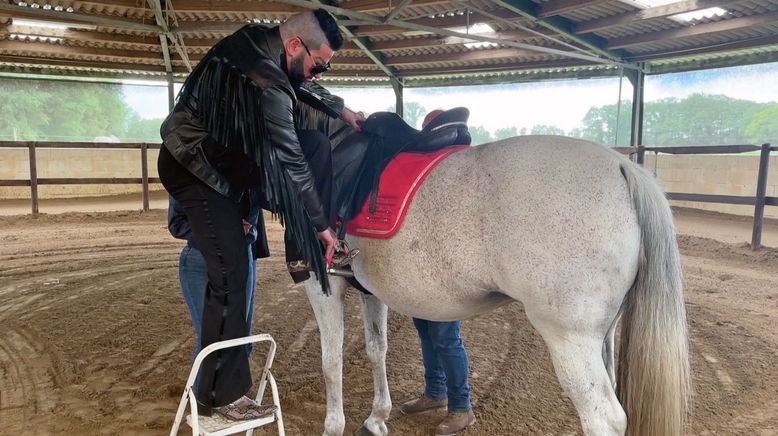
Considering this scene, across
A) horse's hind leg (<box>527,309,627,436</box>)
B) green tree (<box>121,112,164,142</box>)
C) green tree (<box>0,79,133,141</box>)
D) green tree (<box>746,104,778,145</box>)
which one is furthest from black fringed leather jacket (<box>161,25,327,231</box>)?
green tree (<box>0,79,133,141</box>)

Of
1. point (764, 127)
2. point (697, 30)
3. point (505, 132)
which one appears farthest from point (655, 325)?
point (505, 132)

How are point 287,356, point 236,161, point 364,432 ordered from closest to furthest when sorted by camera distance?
point 236,161, point 364,432, point 287,356

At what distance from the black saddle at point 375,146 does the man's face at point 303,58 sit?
39cm

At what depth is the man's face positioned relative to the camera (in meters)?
1.83

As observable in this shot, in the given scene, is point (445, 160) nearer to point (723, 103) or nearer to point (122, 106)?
point (723, 103)

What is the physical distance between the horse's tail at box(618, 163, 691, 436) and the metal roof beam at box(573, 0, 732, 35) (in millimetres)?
7172

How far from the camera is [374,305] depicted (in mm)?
2559

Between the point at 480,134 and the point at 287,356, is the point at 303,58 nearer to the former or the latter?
the point at 287,356

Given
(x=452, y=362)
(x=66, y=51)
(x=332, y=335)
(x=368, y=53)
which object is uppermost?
(x=368, y=53)

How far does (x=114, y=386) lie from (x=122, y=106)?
504 inches

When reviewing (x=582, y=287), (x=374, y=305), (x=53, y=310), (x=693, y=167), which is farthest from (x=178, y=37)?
(x=693, y=167)

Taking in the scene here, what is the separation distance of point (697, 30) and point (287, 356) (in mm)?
8813

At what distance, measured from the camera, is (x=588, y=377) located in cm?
163

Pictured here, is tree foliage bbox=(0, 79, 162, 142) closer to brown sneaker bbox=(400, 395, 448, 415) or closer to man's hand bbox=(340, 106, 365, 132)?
man's hand bbox=(340, 106, 365, 132)
